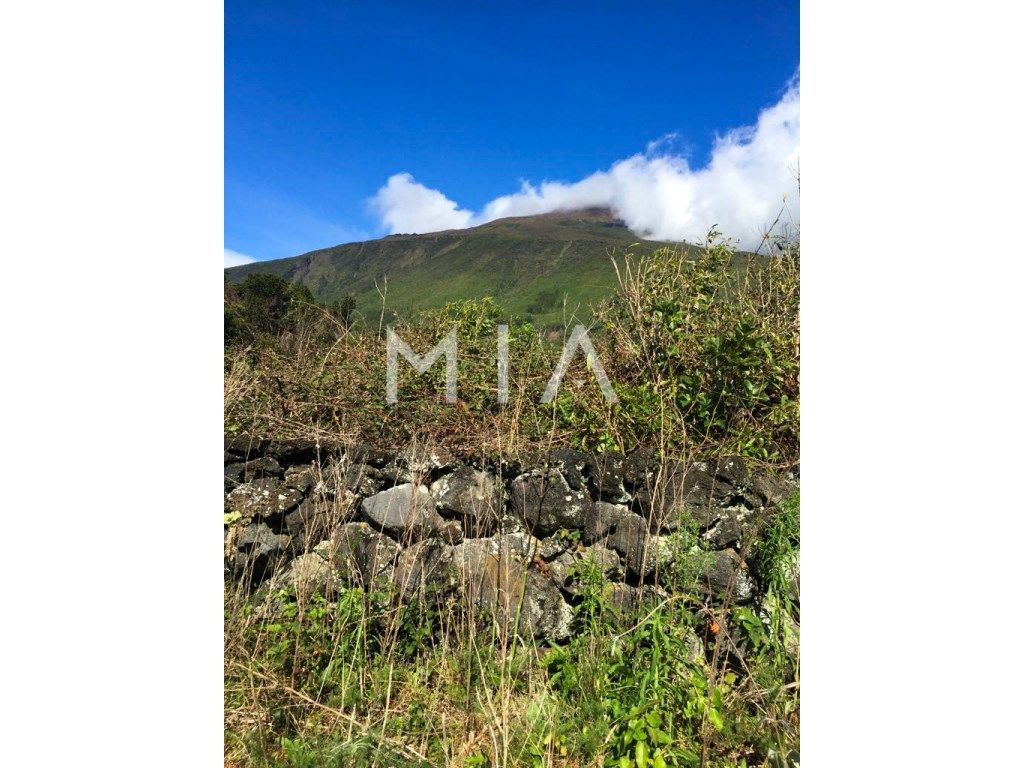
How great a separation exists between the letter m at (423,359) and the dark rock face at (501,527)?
45cm

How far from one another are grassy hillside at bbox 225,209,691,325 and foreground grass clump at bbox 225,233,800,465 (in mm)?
115

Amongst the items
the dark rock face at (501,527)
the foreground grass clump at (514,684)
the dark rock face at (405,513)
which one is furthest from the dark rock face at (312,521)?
the foreground grass clump at (514,684)

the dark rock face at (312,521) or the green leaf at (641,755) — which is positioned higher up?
the dark rock face at (312,521)

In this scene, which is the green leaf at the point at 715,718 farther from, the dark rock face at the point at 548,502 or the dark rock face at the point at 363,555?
the dark rock face at the point at 363,555

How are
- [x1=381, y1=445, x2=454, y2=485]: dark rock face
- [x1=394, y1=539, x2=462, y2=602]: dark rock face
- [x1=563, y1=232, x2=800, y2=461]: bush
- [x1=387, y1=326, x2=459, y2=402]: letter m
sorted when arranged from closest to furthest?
[x1=394, y1=539, x2=462, y2=602]: dark rock face < [x1=381, y1=445, x2=454, y2=485]: dark rock face < [x1=563, y1=232, x2=800, y2=461]: bush < [x1=387, y1=326, x2=459, y2=402]: letter m

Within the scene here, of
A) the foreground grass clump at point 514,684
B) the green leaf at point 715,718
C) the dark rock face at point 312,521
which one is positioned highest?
the dark rock face at point 312,521

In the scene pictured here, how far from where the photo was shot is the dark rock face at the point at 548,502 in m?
2.61

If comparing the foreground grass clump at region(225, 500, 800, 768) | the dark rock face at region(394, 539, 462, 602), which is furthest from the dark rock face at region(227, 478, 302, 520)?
the dark rock face at region(394, 539, 462, 602)

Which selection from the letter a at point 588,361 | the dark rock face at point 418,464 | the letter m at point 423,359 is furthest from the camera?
the letter m at point 423,359

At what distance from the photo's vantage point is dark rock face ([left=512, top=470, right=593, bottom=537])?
2613 mm

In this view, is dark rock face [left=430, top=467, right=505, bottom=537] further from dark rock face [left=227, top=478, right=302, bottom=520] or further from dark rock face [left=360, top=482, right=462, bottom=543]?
dark rock face [left=227, top=478, right=302, bottom=520]

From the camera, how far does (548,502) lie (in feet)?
8.61

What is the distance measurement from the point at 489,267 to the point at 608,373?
1.00 metres
